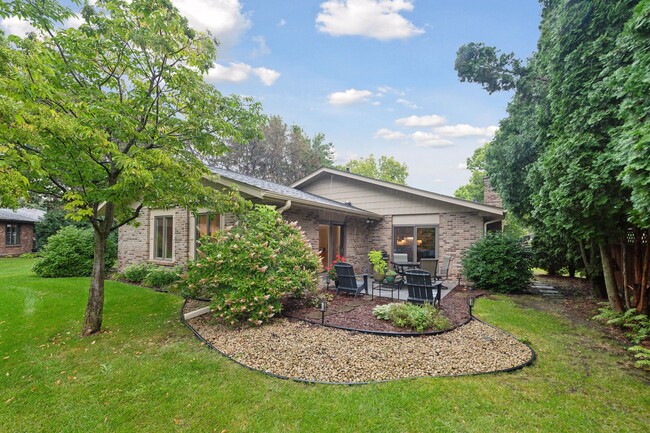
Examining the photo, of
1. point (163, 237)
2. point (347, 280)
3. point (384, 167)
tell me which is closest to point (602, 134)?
point (347, 280)

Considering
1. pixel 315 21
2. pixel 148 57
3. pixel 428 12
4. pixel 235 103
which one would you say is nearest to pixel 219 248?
pixel 235 103

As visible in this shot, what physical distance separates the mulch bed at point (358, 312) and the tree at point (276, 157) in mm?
22839

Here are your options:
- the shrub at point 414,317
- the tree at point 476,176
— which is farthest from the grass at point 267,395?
the tree at point 476,176

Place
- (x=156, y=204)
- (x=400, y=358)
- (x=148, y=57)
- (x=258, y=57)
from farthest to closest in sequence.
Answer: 1. (x=258, y=57)
2. (x=156, y=204)
3. (x=148, y=57)
4. (x=400, y=358)

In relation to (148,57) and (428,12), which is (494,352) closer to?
(148,57)

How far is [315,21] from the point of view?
11.0 m

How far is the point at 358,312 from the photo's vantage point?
6.09 m

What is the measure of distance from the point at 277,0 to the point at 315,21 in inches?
71.1

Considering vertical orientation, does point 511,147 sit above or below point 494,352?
above

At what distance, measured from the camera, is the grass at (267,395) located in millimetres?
2736

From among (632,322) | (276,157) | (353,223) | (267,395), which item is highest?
(276,157)

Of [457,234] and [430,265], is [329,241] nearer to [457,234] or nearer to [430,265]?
[430,265]

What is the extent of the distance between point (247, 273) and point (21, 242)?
23662 millimetres

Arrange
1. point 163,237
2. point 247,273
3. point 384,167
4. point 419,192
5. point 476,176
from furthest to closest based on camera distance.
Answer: point 384,167 → point 476,176 → point 419,192 → point 163,237 → point 247,273
